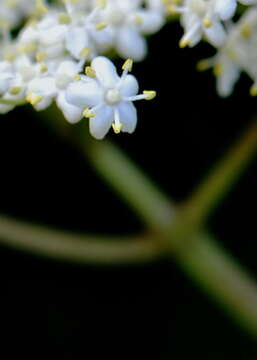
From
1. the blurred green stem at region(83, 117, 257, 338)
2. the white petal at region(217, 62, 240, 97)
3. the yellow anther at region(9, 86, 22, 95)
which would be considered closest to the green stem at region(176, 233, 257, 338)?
the blurred green stem at region(83, 117, 257, 338)

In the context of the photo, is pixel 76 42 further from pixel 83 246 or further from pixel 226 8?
pixel 83 246

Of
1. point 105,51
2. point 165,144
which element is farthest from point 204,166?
point 105,51

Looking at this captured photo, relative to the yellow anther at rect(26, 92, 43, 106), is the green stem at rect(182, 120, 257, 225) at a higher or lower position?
higher

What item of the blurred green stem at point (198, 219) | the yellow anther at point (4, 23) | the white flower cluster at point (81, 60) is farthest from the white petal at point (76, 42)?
the blurred green stem at point (198, 219)

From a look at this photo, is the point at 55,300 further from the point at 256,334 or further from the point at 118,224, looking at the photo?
the point at 256,334

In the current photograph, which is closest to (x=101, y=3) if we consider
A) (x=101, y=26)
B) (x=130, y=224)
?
(x=101, y=26)

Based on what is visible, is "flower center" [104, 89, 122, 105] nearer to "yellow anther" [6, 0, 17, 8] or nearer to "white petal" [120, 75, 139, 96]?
"white petal" [120, 75, 139, 96]
